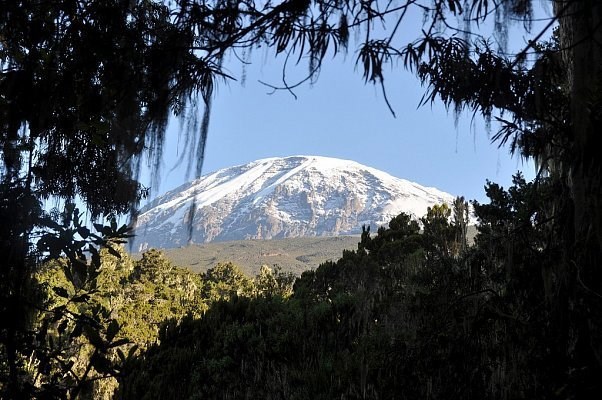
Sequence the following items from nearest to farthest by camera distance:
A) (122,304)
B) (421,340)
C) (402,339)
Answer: (421,340), (402,339), (122,304)

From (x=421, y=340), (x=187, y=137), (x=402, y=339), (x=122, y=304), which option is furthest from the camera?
(x=122, y=304)

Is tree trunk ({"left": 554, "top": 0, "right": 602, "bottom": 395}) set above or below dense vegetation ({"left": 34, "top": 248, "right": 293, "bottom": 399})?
above

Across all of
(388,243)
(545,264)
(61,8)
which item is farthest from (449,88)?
(388,243)

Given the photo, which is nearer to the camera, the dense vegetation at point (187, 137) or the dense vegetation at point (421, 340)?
the dense vegetation at point (187, 137)

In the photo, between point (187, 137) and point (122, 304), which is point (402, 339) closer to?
point (187, 137)

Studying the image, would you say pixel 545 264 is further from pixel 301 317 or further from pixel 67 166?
pixel 301 317

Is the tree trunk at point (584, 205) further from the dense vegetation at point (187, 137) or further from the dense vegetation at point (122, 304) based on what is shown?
the dense vegetation at point (122, 304)

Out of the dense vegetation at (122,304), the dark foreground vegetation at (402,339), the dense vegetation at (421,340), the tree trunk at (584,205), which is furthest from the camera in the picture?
the dense vegetation at (122,304)

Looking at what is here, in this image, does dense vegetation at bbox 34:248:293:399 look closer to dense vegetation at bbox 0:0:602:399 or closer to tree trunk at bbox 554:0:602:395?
dense vegetation at bbox 0:0:602:399

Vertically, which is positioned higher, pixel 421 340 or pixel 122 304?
pixel 421 340

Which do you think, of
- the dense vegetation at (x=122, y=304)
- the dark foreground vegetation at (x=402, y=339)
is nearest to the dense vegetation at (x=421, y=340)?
the dark foreground vegetation at (x=402, y=339)

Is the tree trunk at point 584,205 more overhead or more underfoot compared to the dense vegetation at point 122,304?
more overhead

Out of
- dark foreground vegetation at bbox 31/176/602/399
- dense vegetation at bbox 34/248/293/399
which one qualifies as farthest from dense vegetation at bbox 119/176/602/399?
dense vegetation at bbox 34/248/293/399

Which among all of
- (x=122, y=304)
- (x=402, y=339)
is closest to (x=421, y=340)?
(x=402, y=339)
